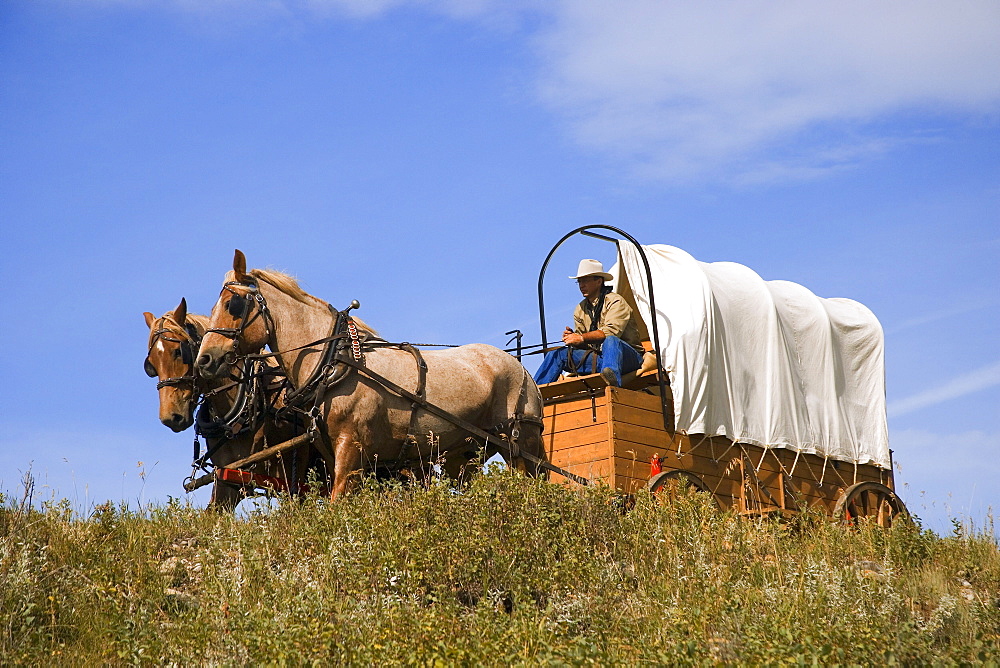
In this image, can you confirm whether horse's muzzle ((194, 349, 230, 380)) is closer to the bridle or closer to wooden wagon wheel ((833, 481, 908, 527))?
the bridle

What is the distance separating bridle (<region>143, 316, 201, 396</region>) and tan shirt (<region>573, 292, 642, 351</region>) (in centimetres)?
376

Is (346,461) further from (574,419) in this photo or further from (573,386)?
(573,386)

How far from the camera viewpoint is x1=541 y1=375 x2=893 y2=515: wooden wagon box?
9609 mm

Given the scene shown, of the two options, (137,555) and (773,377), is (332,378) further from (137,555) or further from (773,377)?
(773,377)

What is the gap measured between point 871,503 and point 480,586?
6.14 meters

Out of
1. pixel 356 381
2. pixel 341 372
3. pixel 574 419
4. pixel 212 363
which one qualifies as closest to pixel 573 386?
pixel 574 419

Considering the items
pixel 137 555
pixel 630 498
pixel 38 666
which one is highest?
pixel 630 498

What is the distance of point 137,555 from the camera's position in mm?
7430

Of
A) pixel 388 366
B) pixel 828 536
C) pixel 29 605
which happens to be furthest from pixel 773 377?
pixel 29 605

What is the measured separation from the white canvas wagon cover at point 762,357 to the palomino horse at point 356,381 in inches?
70.7

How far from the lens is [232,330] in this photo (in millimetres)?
9031

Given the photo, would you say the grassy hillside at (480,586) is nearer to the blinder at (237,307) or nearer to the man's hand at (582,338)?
the blinder at (237,307)

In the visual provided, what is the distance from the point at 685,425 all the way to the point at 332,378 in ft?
11.0

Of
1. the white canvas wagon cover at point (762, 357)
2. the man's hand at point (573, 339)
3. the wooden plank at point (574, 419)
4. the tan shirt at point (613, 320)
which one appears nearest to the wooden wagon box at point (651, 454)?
the wooden plank at point (574, 419)
